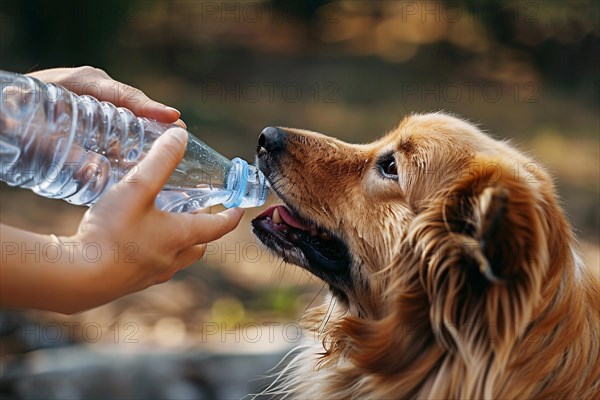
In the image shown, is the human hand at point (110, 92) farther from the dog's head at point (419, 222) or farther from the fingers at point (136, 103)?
the dog's head at point (419, 222)

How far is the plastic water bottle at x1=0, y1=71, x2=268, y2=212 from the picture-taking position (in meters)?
2.63

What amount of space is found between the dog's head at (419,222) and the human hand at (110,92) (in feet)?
1.32

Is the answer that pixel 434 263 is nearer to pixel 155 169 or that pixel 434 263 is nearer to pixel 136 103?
pixel 155 169

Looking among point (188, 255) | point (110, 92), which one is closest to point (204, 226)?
point (188, 255)

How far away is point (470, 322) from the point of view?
2.46 meters

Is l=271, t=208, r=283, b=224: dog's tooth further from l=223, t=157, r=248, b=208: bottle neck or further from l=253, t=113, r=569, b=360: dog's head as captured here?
l=223, t=157, r=248, b=208: bottle neck

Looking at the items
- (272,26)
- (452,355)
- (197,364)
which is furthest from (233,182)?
(272,26)

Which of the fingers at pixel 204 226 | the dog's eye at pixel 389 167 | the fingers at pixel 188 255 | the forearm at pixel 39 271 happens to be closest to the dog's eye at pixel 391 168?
the dog's eye at pixel 389 167

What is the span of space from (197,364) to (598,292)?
2.48 metres

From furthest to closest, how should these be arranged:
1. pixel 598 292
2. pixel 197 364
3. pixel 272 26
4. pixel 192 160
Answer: pixel 272 26
pixel 197 364
pixel 192 160
pixel 598 292

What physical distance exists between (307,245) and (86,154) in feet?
2.81

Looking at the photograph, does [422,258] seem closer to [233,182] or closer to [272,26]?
[233,182]

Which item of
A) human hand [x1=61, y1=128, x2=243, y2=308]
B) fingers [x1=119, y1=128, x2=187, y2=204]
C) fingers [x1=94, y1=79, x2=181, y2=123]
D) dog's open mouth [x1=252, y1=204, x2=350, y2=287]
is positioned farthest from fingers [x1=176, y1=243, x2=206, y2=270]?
fingers [x1=94, y1=79, x2=181, y2=123]

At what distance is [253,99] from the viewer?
32.7 feet
